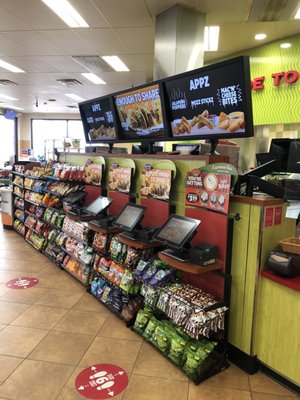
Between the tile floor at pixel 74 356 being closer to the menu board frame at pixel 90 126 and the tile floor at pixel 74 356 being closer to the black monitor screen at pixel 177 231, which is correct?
the black monitor screen at pixel 177 231

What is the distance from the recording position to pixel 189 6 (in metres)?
4.42

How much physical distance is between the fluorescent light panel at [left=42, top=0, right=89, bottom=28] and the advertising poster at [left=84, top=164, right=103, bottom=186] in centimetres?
229

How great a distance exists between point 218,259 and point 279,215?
2.04 ft

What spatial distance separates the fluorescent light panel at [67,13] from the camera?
4.39 metres

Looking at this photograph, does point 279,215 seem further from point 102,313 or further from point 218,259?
point 102,313

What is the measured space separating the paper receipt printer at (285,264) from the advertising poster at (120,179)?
1.82 metres

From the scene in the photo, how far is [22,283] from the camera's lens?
14.6 ft

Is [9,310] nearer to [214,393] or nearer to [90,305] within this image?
[90,305]

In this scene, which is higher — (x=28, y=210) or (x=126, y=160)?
(x=126, y=160)

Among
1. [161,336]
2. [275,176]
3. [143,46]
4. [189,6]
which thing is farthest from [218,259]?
[143,46]

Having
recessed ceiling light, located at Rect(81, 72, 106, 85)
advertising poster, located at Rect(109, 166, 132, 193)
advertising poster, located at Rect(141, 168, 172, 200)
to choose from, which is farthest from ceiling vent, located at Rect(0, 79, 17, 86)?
advertising poster, located at Rect(141, 168, 172, 200)

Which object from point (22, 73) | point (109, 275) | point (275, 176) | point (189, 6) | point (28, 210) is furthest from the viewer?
point (22, 73)

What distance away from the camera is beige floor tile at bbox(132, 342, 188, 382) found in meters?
2.60

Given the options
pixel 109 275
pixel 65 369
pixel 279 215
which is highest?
pixel 279 215
